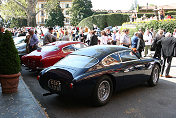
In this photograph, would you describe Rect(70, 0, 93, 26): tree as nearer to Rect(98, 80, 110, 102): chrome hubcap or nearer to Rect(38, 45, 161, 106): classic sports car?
Rect(38, 45, 161, 106): classic sports car

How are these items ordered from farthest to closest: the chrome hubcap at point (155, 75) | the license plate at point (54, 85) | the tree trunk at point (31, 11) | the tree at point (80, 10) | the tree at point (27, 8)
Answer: the tree at point (80, 10)
the tree at point (27, 8)
the tree trunk at point (31, 11)
the chrome hubcap at point (155, 75)
the license plate at point (54, 85)

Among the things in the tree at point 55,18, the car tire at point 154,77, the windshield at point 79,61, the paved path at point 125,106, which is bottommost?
the paved path at point 125,106

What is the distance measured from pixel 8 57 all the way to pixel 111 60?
2.83 metres

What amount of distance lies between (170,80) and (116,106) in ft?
12.1

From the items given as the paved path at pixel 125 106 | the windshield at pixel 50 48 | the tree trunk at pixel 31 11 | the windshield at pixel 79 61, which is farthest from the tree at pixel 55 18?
the windshield at pixel 79 61

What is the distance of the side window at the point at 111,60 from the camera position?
547 centimetres

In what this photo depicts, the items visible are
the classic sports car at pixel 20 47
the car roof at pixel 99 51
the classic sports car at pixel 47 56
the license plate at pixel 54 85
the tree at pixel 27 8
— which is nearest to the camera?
the license plate at pixel 54 85

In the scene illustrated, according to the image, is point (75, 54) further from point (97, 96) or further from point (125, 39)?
point (125, 39)

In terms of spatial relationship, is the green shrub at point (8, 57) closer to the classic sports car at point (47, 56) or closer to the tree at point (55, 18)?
the classic sports car at point (47, 56)

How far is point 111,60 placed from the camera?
18.5 feet

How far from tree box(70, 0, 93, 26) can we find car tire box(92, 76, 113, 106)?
64227 millimetres

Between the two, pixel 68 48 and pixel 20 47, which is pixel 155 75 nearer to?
pixel 68 48

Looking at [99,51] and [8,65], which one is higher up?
[99,51]

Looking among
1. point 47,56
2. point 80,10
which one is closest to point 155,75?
point 47,56
